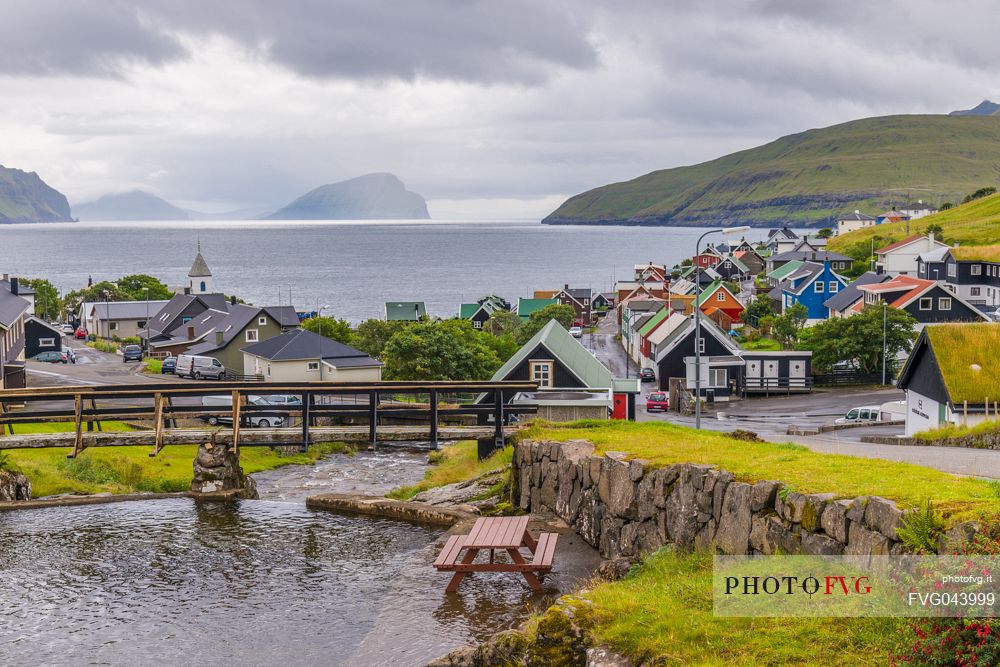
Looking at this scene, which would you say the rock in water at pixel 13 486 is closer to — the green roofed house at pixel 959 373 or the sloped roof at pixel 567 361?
the sloped roof at pixel 567 361

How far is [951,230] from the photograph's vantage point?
141125 mm

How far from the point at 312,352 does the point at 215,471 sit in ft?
136

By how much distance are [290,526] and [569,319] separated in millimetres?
99530

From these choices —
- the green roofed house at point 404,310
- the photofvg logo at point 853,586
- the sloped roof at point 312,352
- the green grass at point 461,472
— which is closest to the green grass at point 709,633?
the photofvg logo at point 853,586

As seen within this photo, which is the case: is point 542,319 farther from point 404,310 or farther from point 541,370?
point 541,370

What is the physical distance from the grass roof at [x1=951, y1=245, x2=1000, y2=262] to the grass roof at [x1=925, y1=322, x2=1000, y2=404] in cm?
6502

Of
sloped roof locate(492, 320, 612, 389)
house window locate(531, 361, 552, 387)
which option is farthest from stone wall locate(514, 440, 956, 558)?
sloped roof locate(492, 320, 612, 389)

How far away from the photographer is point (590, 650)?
10930 mm

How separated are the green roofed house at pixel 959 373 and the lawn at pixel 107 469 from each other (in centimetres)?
2828

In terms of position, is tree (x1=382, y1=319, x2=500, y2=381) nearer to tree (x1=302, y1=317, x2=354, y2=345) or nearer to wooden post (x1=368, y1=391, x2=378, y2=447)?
tree (x1=302, y1=317, x2=354, y2=345)

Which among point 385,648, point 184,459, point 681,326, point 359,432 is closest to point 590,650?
point 385,648

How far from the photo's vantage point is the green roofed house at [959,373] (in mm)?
34719

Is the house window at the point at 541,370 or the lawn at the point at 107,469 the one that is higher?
the house window at the point at 541,370

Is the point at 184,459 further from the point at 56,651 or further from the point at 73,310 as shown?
the point at 73,310
